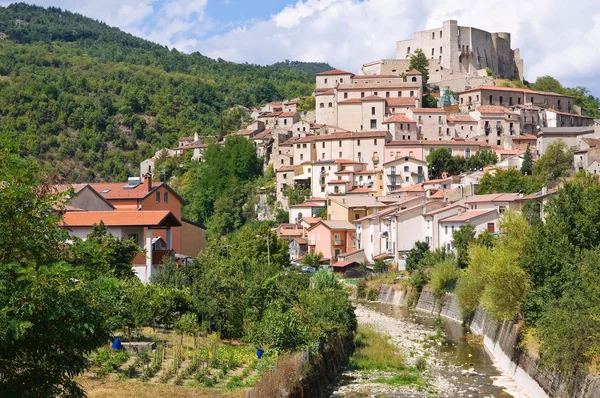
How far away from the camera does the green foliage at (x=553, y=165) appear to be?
79.0 metres

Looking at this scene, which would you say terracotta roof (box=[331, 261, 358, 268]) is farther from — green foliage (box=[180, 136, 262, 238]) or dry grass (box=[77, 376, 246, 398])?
dry grass (box=[77, 376, 246, 398])

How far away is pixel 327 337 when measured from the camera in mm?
31062

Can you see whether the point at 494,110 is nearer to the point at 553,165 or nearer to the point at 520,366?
the point at 553,165

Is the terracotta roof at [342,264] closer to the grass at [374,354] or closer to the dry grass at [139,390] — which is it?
the grass at [374,354]

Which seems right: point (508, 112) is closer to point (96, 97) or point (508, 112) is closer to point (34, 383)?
point (96, 97)

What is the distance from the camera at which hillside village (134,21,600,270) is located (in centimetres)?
7438

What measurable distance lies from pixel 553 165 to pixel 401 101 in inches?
1244

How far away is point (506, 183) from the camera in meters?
76.8

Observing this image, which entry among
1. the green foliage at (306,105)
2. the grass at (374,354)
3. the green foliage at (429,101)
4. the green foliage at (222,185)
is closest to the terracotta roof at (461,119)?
the green foliage at (429,101)

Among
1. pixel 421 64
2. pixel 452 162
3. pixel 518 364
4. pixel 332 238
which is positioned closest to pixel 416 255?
pixel 332 238

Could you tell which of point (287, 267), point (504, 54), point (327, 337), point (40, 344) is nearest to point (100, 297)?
point (40, 344)

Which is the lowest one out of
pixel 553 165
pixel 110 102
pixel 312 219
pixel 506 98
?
pixel 312 219

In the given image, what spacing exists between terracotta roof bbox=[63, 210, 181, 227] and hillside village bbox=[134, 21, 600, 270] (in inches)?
1288

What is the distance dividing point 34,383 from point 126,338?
1285 cm
